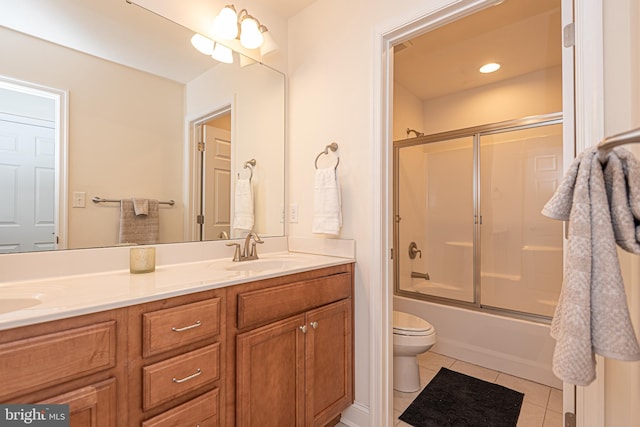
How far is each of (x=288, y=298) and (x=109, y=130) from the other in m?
1.13

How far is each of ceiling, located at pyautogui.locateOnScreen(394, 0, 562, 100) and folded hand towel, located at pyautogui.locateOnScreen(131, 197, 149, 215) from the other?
198 centimetres

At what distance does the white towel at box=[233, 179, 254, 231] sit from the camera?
1911mm

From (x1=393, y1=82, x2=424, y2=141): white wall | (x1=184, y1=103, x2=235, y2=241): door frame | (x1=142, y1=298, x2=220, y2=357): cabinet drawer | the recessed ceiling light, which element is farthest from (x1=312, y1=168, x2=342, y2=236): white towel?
the recessed ceiling light

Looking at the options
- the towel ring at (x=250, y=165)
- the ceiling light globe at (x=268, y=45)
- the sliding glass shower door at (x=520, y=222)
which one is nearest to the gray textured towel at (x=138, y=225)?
the towel ring at (x=250, y=165)

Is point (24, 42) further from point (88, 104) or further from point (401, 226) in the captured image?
point (401, 226)

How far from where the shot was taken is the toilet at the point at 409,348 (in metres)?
1.94

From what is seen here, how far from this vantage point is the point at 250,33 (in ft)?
6.08

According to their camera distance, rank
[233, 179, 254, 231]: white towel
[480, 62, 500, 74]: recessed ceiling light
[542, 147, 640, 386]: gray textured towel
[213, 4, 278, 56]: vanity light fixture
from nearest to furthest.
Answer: [542, 147, 640, 386]: gray textured towel → [213, 4, 278, 56]: vanity light fixture → [233, 179, 254, 231]: white towel → [480, 62, 500, 74]: recessed ceiling light

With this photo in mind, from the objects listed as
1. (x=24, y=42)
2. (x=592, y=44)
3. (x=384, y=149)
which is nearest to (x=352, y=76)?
(x=384, y=149)

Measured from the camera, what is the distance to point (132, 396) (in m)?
0.93

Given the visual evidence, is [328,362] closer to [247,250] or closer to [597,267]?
[247,250]

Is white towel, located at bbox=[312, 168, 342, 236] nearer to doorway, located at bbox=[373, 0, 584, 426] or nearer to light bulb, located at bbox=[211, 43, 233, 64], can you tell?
doorway, located at bbox=[373, 0, 584, 426]

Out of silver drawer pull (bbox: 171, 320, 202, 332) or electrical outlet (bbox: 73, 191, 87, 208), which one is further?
electrical outlet (bbox: 73, 191, 87, 208)

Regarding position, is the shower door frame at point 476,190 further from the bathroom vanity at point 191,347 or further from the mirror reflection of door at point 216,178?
the mirror reflection of door at point 216,178
